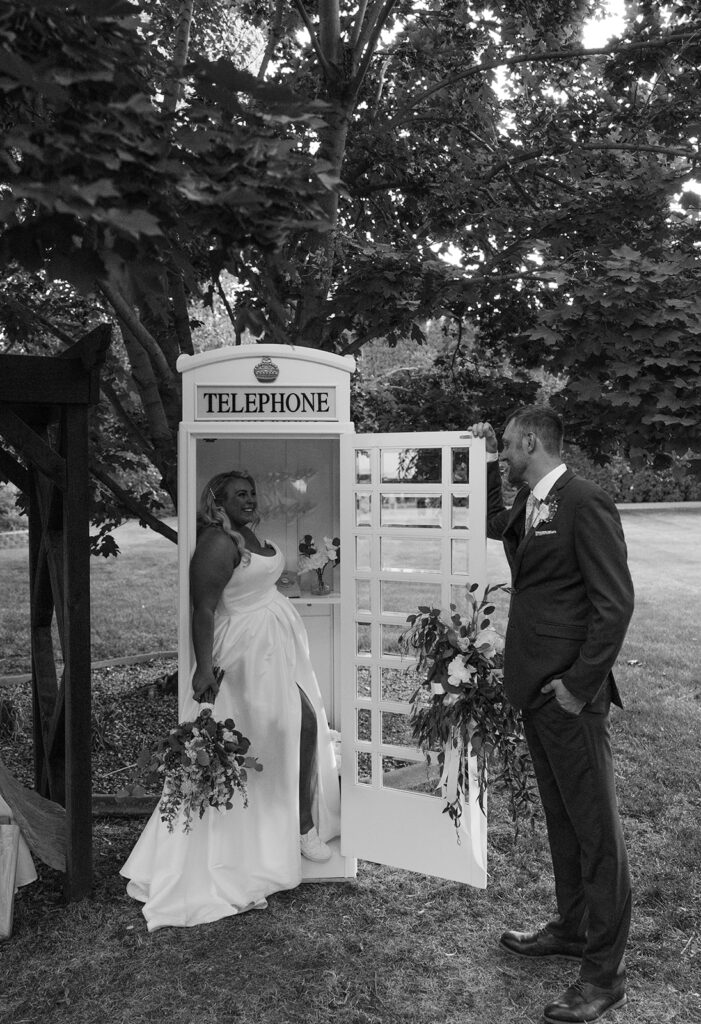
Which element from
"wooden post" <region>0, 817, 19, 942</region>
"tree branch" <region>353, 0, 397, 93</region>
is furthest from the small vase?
"tree branch" <region>353, 0, 397, 93</region>

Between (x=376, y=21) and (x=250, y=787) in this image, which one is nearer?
(x=250, y=787)

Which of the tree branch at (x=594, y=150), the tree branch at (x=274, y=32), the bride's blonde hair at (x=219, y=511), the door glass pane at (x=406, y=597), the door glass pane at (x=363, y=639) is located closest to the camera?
the bride's blonde hair at (x=219, y=511)

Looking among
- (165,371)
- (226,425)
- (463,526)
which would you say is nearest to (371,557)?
(463,526)

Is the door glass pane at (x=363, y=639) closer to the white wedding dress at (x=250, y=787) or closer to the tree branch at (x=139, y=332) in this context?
the tree branch at (x=139, y=332)

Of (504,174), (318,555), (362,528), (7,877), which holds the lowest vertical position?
(7,877)

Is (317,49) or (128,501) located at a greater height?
(317,49)

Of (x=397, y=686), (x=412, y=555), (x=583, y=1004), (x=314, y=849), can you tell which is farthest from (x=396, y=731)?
(x=412, y=555)

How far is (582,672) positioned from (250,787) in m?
1.82

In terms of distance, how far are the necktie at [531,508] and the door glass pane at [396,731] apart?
3462 millimetres

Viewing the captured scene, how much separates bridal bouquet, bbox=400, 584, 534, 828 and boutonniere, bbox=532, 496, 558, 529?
54cm

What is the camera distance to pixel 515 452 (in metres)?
3.48

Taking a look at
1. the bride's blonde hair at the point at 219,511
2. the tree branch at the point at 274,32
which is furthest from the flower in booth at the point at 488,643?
the tree branch at the point at 274,32

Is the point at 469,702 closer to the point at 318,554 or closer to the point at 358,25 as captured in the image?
the point at 318,554

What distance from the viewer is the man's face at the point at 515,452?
137 inches
